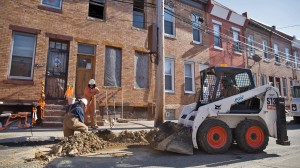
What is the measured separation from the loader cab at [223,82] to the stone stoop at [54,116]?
5.28 metres

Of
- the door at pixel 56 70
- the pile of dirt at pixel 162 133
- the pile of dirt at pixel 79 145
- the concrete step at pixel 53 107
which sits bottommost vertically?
the pile of dirt at pixel 79 145

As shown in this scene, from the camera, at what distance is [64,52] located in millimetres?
11508

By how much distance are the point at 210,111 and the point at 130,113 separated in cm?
727

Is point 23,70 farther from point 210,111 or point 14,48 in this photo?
point 210,111

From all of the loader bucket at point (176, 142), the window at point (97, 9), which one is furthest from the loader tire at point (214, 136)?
the window at point (97, 9)

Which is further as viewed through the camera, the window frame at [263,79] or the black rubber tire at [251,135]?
the window frame at [263,79]

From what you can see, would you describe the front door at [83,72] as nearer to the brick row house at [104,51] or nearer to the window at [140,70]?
the brick row house at [104,51]

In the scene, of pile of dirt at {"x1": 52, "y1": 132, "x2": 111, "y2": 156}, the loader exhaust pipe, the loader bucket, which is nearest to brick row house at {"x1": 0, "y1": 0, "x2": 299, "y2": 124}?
the loader bucket

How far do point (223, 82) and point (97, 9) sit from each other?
9.41 m

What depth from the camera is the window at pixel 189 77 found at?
15.4m

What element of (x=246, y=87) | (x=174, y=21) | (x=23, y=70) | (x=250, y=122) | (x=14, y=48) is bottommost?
(x=250, y=122)

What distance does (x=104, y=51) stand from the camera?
1234 cm

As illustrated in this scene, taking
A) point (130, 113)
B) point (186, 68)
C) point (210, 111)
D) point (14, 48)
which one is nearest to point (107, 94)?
point (130, 113)

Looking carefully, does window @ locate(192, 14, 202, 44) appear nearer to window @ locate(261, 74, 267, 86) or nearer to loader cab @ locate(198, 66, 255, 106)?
window @ locate(261, 74, 267, 86)
